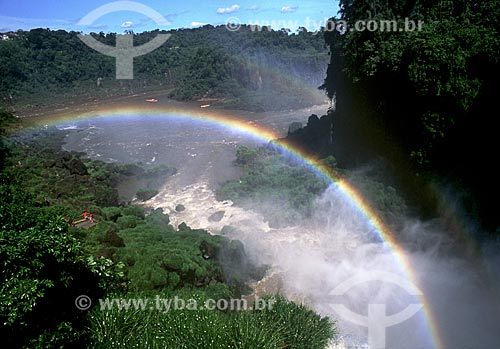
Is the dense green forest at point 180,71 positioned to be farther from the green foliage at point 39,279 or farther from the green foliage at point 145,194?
the green foliage at point 39,279

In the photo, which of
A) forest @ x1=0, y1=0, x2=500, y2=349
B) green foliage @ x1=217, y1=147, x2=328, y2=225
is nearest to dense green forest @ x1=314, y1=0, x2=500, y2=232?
forest @ x1=0, y1=0, x2=500, y2=349

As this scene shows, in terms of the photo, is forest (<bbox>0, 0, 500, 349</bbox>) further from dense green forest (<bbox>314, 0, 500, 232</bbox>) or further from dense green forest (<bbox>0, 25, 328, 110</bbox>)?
dense green forest (<bbox>0, 25, 328, 110</bbox>)

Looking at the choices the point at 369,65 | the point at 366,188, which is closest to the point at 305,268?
the point at 366,188

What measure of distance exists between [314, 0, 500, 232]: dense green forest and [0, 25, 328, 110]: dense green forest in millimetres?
34826

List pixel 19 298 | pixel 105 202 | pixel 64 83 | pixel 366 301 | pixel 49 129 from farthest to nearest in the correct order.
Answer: pixel 64 83, pixel 49 129, pixel 105 202, pixel 366 301, pixel 19 298

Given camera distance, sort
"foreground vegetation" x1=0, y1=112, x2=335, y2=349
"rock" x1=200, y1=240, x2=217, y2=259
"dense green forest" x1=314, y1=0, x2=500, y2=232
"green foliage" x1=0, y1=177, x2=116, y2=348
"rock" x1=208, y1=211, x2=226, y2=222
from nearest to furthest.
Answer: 1. "green foliage" x1=0, y1=177, x2=116, y2=348
2. "foreground vegetation" x1=0, y1=112, x2=335, y2=349
3. "dense green forest" x1=314, y1=0, x2=500, y2=232
4. "rock" x1=200, y1=240, x2=217, y2=259
5. "rock" x1=208, y1=211, x2=226, y2=222

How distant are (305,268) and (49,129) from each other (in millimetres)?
50023

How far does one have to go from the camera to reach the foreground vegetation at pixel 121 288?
24.4ft

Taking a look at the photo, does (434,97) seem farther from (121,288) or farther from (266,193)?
(121,288)

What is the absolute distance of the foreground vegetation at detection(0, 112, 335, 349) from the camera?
744cm

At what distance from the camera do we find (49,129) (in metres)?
56.0

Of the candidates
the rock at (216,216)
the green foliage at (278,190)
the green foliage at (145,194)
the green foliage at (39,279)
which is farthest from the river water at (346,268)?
the green foliage at (39,279)

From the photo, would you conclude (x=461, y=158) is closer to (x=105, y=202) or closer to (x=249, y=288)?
(x=249, y=288)

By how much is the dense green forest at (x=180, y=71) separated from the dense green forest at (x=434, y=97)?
34.8 meters
